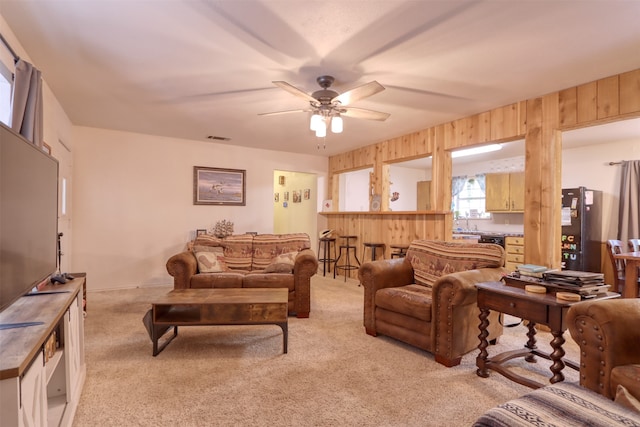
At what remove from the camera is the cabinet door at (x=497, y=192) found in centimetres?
621

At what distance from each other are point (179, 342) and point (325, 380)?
1404 millimetres

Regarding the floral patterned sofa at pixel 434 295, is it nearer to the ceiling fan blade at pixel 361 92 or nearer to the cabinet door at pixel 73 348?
the ceiling fan blade at pixel 361 92

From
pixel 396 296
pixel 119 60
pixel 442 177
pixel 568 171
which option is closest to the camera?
pixel 119 60

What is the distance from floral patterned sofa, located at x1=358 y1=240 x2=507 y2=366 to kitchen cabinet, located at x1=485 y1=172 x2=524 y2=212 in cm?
380

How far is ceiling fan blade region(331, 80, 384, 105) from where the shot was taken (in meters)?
2.43

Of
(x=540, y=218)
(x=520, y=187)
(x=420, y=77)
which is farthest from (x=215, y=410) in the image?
(x=520, y=187)

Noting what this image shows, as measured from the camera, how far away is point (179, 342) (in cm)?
281

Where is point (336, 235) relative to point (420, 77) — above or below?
below

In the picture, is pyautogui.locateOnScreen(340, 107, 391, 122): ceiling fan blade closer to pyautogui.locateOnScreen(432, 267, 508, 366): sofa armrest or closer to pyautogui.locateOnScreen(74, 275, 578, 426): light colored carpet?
pyautogui.locateOnScreen(432, 267, 508, 366): sofa armrest

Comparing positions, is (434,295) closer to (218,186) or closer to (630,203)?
(218,186)

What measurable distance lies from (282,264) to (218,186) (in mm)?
2453

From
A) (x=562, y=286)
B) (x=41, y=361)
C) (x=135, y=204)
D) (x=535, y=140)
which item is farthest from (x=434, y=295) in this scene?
(x=135, y=204)

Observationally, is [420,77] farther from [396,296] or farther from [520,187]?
[520,187]

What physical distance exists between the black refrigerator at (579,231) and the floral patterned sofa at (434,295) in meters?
2.99
